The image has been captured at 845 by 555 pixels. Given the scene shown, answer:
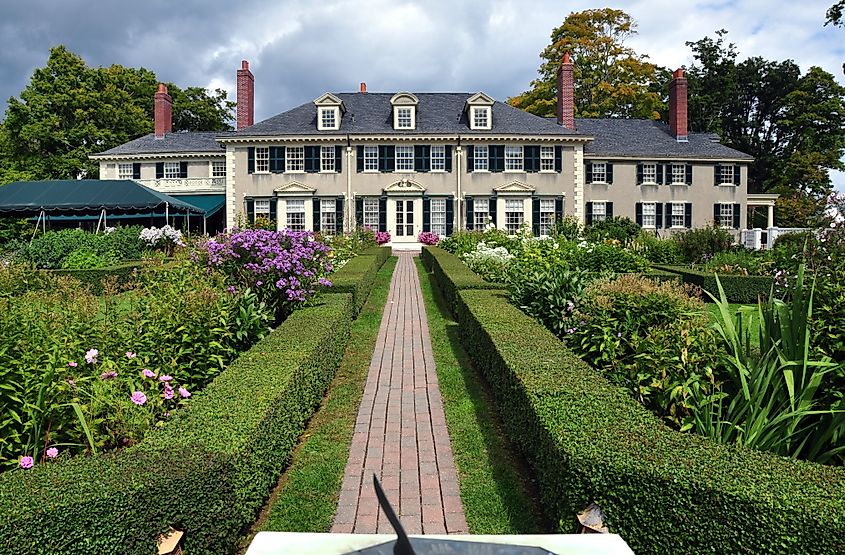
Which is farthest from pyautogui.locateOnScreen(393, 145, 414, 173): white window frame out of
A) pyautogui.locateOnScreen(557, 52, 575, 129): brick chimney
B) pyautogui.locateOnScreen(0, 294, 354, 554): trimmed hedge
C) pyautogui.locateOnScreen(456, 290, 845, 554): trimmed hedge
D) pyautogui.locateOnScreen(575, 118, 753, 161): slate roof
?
pyautogui.locateOnScreen(456, 290, 845, 554): trimmed hedge

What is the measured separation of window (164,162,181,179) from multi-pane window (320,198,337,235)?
952cm

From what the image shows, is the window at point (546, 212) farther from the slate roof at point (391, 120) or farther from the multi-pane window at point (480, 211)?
the slate roof at point (391, 120)

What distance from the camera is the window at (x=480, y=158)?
99.7 ft

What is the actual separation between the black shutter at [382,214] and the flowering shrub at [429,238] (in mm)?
1908

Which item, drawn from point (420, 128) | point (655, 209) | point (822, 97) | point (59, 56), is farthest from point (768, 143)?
point (59, 56)

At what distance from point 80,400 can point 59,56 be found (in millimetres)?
42145

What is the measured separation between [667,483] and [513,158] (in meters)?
28.8

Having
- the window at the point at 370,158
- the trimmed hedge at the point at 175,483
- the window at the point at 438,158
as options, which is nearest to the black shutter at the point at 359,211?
the window at the point at 370,158

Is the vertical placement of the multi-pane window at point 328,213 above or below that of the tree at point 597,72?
below

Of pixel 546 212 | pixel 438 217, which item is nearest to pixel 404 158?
pixel 438 217

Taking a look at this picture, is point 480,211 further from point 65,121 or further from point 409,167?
point 65,121

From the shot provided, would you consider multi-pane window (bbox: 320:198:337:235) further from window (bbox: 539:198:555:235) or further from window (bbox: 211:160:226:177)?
window (bbox: 539:198:555:235)

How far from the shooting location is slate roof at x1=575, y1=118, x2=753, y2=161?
3203 cm

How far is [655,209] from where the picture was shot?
106 feet
